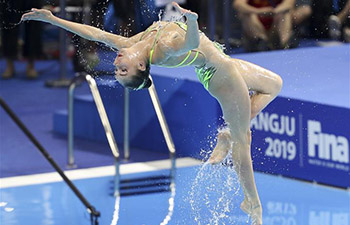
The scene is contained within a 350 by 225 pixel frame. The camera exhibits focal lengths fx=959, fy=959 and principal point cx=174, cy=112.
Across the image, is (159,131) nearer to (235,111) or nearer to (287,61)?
(287,61)

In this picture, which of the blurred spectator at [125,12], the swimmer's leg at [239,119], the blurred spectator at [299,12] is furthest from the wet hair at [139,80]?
the blurred spectator at [125,12]

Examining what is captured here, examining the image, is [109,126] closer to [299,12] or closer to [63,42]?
[299,12]

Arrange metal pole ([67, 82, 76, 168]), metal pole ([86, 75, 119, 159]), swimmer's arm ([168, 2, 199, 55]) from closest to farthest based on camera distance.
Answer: swimmer's arm ([168, 2, 199, 55]) → metal pole ([86, 75, 119, 159]) → metal pole ([67, 82, 76, 168])

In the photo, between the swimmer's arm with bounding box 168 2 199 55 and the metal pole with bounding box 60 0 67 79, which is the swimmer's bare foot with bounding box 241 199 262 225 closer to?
the swimmer's arm with bounding box 168 2 199 55

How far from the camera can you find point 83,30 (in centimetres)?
575

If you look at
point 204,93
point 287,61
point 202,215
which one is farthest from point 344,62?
point 202,215

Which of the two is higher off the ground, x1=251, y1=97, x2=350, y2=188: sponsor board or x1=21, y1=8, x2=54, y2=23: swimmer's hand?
x1=21, y1=8, x2=54, y2=23: swimmer's hand

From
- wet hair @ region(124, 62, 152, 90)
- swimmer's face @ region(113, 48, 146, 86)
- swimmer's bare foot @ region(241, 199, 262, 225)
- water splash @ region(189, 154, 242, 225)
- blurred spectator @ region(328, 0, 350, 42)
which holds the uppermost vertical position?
swimmer's face @ region(113, 48, 146, 86)

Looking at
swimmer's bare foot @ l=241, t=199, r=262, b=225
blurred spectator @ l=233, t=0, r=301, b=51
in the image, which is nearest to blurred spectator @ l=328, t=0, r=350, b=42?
blurred spectator @ l=233, t=0, r=301, b=51

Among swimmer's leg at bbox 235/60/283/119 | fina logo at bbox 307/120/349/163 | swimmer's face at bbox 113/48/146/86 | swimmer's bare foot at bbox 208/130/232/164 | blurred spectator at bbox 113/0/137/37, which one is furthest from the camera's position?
blurred spectator at bbox 113/0/137/37

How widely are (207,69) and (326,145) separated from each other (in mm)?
2305

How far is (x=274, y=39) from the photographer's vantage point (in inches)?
372

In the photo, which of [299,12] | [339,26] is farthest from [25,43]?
[299,12]

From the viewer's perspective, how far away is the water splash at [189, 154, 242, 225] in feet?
23.6
